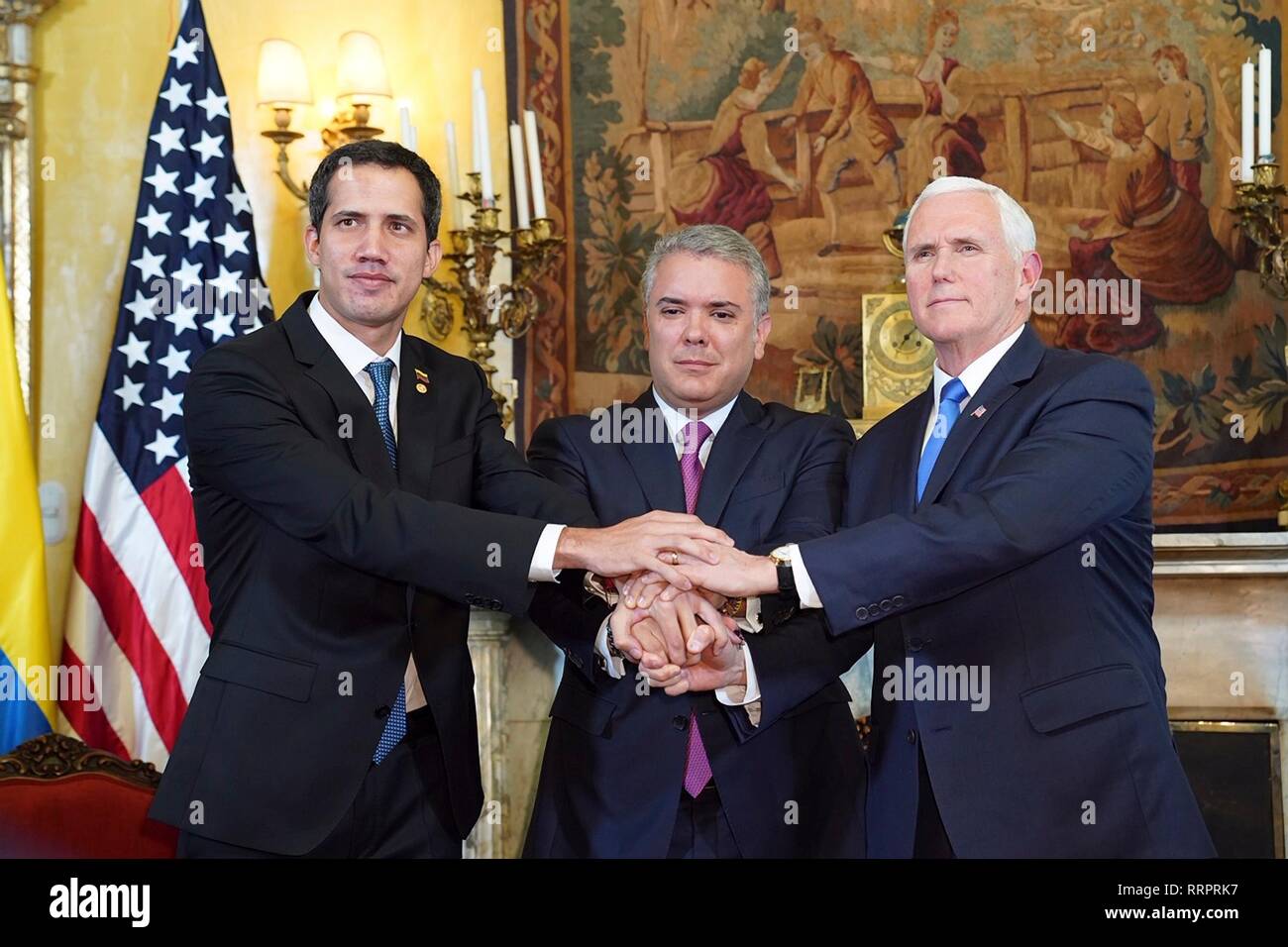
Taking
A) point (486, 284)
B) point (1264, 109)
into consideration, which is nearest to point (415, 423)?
point (486, 284)

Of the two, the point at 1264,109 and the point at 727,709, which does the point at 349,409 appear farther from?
the point at 1264,109

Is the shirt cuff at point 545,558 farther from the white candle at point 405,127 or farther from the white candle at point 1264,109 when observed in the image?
the white candle at point 1264,109

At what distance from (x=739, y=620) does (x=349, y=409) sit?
898 millimetres

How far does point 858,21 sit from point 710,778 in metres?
3.68

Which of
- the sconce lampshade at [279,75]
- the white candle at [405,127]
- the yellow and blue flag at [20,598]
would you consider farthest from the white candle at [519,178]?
the yellow and blue flag at [20,598]

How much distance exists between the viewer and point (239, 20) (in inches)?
228

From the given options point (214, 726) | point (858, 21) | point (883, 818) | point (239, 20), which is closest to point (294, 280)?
point (239, 20)

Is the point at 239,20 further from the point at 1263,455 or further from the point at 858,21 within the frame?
the point at 1263,455

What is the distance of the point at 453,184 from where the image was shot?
5520 mm

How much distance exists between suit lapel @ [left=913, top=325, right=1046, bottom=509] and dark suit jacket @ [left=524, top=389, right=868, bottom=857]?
0.31 m

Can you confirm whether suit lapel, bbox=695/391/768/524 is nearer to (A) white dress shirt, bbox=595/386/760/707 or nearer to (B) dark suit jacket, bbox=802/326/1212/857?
(A) white dress shirt, bbox=595/386/760/707

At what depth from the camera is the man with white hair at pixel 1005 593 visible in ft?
8.41

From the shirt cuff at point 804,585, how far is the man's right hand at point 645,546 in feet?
0.60

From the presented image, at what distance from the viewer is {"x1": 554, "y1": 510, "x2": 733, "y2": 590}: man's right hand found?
2906 mm
